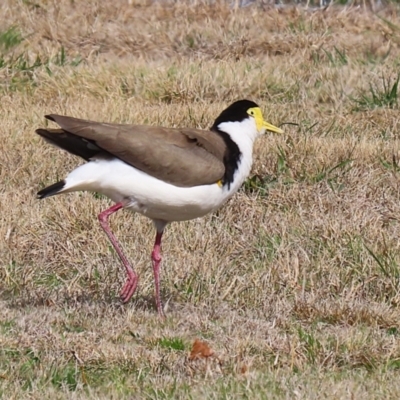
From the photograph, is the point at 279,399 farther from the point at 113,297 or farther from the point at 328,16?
the point at 328,16

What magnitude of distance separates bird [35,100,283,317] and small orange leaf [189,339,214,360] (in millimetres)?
627

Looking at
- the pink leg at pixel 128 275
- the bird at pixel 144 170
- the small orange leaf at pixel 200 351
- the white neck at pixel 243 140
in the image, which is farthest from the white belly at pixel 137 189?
the small orange leaf at pixel 200 351

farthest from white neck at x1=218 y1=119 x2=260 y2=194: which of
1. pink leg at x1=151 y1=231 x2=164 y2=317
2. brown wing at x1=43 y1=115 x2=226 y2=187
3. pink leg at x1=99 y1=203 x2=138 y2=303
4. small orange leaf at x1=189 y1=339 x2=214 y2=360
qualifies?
small orange leaf at x1=189 y1=339 x2=214 y2=360

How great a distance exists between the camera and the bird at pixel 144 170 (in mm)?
5609

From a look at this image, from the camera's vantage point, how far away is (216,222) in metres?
6.95

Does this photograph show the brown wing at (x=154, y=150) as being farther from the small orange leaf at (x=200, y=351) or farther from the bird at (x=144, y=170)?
the small orange leaf at (x=200, y=351)

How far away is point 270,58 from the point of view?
10461 mm

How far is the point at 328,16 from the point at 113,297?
5940 millimetres

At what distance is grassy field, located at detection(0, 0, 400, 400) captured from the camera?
4.89 m

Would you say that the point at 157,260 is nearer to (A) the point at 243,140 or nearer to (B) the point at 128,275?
(B) the point at 128,275

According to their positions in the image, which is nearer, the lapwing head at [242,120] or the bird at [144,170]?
the bird at [144,170]

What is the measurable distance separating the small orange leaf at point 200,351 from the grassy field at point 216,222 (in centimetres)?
7

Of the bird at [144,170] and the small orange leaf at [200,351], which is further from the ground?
the bird at [144,170]

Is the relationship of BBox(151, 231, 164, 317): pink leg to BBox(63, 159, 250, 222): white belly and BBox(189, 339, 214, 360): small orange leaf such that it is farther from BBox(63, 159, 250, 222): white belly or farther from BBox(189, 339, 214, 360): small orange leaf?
BBox(189, 339, 214, 360): small orange leaf
